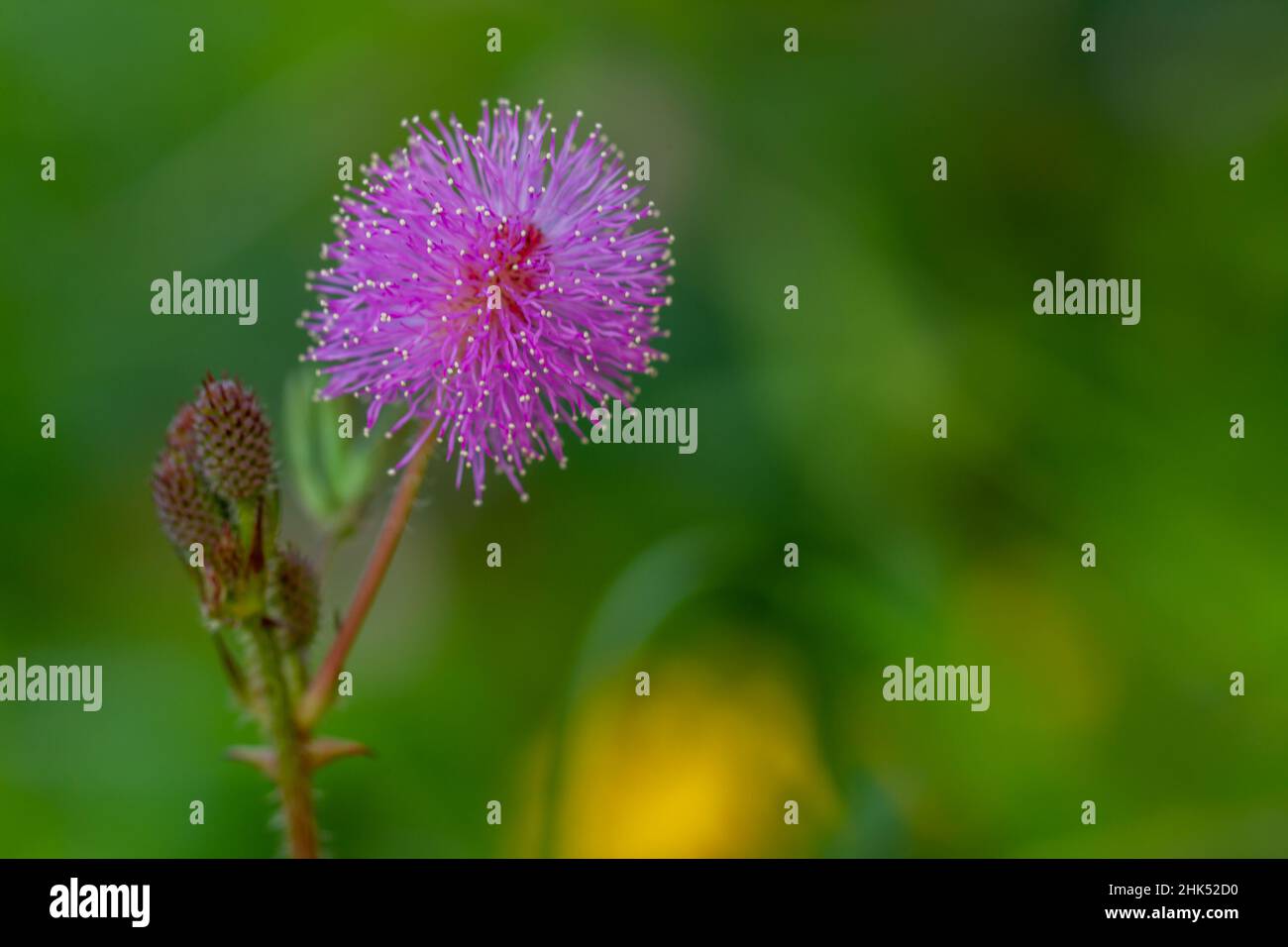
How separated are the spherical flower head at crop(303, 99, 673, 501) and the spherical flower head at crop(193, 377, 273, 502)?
278 millimetres

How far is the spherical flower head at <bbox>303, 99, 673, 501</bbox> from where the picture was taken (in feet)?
8.18

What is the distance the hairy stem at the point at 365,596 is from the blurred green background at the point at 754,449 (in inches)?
48.6

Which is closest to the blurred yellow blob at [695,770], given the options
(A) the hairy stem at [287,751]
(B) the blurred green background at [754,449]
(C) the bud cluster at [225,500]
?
(B) the blurred green background at [754,449]

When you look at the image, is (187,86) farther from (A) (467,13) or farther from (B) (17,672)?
(B) (17,672)

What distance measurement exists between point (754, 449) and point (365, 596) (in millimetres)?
2510

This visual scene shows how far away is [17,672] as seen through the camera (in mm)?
4441

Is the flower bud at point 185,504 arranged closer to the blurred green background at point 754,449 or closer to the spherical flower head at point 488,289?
the spherical flower head at point 488,289

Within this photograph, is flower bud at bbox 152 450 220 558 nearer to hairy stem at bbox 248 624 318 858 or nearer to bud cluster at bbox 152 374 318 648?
bud cluster at bbox 152 374 318 648

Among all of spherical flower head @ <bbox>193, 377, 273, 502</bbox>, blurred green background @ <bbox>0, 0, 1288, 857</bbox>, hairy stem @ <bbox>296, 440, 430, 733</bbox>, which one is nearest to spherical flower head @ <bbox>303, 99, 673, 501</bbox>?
hairy stem @ <bbox>296, 440, 430, 733</bbox>

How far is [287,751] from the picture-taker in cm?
242

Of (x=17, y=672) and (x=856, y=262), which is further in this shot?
(x=856, y=262)

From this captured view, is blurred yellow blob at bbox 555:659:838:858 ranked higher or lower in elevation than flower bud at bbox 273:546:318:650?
lower

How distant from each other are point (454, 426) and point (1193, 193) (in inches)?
143
